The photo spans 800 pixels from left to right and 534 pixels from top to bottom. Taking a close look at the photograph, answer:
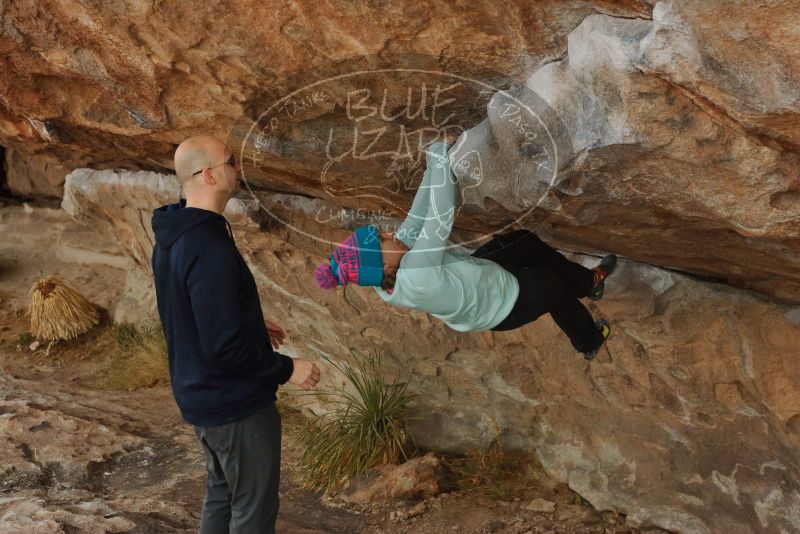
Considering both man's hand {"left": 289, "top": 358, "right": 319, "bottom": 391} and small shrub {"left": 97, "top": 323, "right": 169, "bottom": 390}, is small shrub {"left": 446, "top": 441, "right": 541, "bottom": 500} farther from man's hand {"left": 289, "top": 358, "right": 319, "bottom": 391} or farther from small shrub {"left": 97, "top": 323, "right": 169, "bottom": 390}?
small shrub {"left": 97, "top": 323, "right": 169, "bottom": 390}

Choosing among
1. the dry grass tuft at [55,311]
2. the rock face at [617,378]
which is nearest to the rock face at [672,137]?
the rock face at [617,378]

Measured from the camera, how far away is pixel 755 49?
220 centimetres

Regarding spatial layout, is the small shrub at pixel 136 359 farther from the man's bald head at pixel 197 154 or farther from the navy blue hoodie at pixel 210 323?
the man's bald head at pixel 197 154

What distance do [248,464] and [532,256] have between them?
1.40 metres

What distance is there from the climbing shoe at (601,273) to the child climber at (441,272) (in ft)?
0.71

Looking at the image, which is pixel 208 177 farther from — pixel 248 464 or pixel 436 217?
pixel 248 464

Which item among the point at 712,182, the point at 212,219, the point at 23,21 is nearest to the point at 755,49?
the point at 712,182

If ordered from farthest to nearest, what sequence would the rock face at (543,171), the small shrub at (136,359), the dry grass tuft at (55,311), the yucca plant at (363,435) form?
the dry grass tuft at (55,311) → the small shrub at (136,359) → the yucca plant at (363,435) → the rock face at (543,171)

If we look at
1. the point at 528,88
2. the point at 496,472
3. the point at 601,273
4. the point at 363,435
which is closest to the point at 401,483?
the point at 363,435

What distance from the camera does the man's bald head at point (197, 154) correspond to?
287 centimetres

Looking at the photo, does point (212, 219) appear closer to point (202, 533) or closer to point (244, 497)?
point (244, 497)

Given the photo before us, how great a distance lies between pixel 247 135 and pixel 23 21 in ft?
3.18

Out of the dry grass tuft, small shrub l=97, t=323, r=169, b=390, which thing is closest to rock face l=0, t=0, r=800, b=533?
small shrub l=97, t=323, r=169, b=390

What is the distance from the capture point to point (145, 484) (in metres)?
4.94
